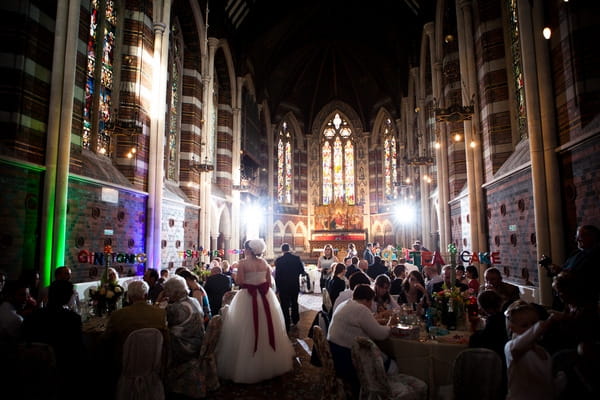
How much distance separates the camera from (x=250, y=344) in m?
4.68

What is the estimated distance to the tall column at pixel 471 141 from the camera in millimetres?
9883

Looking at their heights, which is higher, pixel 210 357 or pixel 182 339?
pixel 182 339

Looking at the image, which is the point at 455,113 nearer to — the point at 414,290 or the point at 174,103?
the point at 414,290

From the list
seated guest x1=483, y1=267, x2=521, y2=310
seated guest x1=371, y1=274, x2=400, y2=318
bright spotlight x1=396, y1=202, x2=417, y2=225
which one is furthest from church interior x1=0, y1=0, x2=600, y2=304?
seated guest x1=371, y1=274, x2=400, y2=318

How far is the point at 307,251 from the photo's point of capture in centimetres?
2644

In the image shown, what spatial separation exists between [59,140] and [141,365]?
565 centimetres

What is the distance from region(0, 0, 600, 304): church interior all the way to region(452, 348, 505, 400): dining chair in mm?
4219

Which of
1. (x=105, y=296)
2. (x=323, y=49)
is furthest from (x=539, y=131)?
(x=323, y=49)

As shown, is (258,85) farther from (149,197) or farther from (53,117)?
(53,117)

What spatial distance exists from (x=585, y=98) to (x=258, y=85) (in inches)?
762

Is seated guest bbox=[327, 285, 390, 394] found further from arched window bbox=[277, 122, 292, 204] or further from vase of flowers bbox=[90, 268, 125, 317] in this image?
arched window bbox=[277, 122, 292, 204]

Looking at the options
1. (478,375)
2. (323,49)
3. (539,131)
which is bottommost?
(478,375)

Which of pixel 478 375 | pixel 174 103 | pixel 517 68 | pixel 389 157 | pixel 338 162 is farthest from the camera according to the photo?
pixel 338 162

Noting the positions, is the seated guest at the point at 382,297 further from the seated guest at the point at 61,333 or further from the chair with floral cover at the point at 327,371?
the seated guest at the point at 61,333
